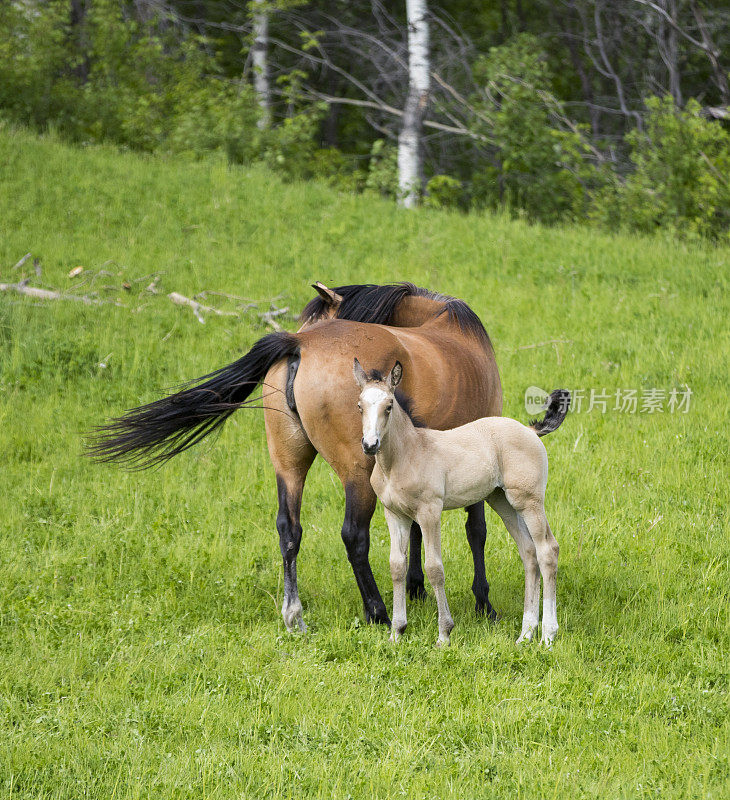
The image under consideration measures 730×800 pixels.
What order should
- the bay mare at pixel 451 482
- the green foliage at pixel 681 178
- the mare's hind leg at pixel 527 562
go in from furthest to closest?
the green foliage at pixel 681 178 → the mare's hind leg at pixel 527 562 → the bay mare at pixel 451 482

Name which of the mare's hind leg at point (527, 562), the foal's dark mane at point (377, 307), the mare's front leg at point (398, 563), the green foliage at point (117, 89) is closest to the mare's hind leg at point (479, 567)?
the mare's hind leg at point (527, 562)

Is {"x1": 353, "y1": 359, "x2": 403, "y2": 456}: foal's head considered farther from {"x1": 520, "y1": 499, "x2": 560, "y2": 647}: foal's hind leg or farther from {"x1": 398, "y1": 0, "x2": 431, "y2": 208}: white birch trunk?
{"x1": 398, "y1": 0, "x2": 431, "y2": 208}: white birch trunk

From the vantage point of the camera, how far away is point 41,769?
12.8 ft

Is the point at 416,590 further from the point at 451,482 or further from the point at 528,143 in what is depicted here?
the point at 528,143

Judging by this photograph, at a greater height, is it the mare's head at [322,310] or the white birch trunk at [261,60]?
the white birch trunk at [261,60]

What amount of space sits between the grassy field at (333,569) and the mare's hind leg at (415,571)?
0.81 feet

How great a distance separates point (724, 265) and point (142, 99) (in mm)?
13502

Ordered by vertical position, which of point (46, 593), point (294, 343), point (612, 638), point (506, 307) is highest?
point (294, 343)

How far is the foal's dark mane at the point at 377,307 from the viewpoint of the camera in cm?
605

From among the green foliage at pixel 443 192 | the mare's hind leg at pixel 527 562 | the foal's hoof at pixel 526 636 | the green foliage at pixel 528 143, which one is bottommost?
the foal's hoof at pixel 526 636

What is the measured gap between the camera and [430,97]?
19.1 m

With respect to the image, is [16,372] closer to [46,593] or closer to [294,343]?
[46,593]

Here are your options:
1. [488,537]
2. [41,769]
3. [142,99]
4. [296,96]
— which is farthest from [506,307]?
[142,99]

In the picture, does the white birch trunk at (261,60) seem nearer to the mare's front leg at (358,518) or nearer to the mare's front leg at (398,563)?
the mare's front leg at (358,518)
